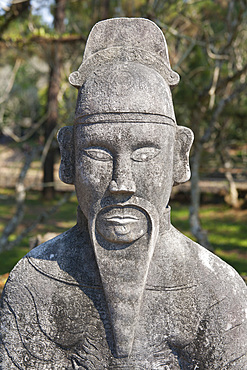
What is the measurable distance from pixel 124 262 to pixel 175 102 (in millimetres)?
7061

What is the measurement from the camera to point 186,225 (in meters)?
9.22

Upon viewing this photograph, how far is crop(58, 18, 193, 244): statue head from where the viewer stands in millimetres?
1797

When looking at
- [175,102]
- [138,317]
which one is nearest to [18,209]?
[138,317]

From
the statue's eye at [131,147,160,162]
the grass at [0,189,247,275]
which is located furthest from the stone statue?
the grass at [0,189,247,275]

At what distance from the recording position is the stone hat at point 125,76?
71.2 inches

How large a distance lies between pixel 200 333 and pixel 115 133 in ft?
3.54

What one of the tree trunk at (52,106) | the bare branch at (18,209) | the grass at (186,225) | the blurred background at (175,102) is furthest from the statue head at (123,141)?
the tree trunk at (52,106)

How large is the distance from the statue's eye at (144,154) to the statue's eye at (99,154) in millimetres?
117

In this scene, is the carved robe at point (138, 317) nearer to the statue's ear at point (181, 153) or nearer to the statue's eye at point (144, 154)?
the statue's ear at point (181, 153)

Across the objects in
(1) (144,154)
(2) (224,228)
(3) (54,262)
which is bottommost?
(2) (224,228)

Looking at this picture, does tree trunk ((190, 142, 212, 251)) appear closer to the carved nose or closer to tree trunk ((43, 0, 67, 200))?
the carved nose

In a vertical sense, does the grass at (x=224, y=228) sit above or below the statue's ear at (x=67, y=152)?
below

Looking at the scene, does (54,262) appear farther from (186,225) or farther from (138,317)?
(186,225)

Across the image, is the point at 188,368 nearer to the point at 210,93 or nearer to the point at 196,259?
the point at 196,259
